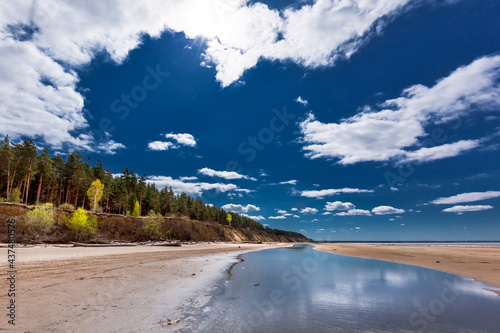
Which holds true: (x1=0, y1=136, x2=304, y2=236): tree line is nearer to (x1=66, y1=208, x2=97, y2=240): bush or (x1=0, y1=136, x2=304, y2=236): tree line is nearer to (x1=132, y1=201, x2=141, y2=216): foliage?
(x1=132, y1=201, x2=141, y2=216): foliage

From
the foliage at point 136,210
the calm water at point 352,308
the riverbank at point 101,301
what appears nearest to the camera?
the riverbank at point 101,301

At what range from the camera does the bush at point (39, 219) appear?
36.8 meters

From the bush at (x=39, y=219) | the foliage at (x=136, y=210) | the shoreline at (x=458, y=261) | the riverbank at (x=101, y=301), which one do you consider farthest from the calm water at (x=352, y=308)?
the foliage at (x=136, y=210)

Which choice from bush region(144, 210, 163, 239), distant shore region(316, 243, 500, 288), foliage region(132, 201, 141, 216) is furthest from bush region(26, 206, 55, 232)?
distant shore region(316, 243, 500, 288)

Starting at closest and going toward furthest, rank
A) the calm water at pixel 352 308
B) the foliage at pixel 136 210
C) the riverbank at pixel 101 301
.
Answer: the riverbank at pixel 101 301 → the calm water at pixel 352 308 → the foliage at pixel 136 210

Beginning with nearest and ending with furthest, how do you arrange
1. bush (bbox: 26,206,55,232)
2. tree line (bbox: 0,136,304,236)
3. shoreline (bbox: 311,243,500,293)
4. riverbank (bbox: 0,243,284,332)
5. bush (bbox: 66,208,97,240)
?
riverbank (bbox: 0,243,284,332)
shoreline (bbox: 311,243,500,293)
bush (bbox: 26,206,55,232)
bush (bbox: 66,208,97,240)
tree line (bbox: 0,136,304,236)

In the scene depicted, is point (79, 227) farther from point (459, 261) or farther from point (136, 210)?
point (459, 261)

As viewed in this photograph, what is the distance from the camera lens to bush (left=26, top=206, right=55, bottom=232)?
36812mm

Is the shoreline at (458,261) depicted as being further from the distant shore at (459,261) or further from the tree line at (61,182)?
the tree line at (61,182)

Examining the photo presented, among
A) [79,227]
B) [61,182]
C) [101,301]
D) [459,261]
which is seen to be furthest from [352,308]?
[61,182]

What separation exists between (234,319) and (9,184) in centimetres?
8313

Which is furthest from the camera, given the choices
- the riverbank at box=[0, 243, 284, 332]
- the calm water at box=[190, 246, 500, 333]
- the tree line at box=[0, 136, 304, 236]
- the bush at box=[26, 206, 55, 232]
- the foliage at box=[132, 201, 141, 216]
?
the foliage at box=[132, 201, 141, 216]

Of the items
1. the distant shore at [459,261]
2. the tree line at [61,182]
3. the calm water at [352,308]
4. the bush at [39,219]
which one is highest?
the tree line at [61,182]

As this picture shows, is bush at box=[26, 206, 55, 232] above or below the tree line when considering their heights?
below
